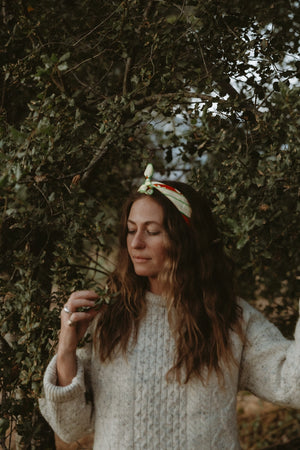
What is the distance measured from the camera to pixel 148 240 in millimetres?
1987

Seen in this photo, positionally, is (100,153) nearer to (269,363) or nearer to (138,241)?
(138,241)

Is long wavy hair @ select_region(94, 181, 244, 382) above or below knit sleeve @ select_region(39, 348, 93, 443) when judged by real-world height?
above

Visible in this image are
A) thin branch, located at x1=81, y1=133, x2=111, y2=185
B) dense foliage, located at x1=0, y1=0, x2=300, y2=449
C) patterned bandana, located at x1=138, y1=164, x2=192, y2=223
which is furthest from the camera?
thin branch, located at x1=81, y1=133, x2=111, y2=185

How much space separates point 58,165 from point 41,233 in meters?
0.44

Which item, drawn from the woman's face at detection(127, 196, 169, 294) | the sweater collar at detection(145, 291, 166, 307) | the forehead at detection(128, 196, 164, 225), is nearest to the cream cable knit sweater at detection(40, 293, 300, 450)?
the sweater collar at detection(145, 291, 166, 307)

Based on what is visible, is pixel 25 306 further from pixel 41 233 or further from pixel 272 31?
pixel 272 31

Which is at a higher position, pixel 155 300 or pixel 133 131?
pixel 133 131

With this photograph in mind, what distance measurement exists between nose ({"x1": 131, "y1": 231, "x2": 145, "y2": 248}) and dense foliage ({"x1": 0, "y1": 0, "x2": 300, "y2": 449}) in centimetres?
20

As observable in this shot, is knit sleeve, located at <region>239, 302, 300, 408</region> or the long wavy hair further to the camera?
the long wavy hair

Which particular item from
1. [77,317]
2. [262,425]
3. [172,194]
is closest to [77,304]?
[77,317]

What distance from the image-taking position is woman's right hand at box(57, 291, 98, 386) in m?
1.84

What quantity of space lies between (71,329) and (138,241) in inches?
16.0

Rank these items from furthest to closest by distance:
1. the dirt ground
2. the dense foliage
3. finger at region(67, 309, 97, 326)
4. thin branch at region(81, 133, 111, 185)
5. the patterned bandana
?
the dirt ground < thin branch at region(81, 133, 111, 185) < the patterned bandana < the dense foliage < finger at region(67, 309, 97, 326)

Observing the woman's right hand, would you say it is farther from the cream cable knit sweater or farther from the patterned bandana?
the patterned bandana
